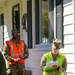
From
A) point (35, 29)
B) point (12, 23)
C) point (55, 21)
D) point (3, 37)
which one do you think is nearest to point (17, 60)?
point (55, 21)

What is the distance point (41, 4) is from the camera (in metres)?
9.23

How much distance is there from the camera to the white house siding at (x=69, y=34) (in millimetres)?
6652

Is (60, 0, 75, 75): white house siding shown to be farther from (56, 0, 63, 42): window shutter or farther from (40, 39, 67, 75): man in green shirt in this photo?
(40, 39, 67, 75): man in green shirt

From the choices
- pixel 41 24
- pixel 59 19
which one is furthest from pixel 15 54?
pixel 41 24

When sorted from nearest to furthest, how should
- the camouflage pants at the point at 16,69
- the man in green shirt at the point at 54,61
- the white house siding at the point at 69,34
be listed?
the man in green shirt at the point at 54,61 → the white house siding at the point at 69,34 → the camouflage pants at the point at 16,69

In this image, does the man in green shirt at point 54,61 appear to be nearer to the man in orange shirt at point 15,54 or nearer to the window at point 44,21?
the man in orange shirt at point 15,54

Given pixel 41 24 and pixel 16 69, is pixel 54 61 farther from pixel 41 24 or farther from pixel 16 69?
pixel 41 24

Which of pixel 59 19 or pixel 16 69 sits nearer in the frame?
pixel 59 19

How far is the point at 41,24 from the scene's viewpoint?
9.27 m

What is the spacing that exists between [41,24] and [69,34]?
2539mm

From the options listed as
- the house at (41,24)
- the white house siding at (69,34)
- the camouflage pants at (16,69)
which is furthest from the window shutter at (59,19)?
the camouflage pants at (16,69)

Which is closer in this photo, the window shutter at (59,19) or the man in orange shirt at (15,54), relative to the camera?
the window shutter at (59,19)

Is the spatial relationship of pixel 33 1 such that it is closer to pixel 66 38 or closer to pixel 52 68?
pixel 66 38

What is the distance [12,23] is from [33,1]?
10.1 ft
